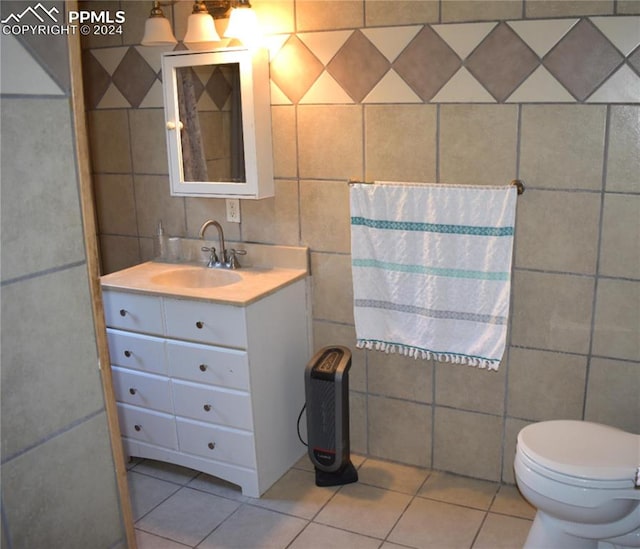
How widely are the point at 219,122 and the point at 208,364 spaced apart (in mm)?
978

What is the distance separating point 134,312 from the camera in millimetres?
2576

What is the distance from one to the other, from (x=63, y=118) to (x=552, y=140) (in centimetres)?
172

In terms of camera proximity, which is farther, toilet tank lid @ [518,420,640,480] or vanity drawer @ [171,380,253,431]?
vanity drawer @ [171,380,253,431]

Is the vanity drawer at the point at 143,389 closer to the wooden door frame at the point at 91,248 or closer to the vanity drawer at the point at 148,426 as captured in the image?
the vanity drawer at the point at 148,426

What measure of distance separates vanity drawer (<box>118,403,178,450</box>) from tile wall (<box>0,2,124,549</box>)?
5.51ft

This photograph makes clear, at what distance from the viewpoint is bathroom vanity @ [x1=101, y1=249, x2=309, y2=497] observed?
2.43 m

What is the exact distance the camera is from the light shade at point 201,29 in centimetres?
250

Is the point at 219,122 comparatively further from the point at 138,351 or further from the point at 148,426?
the point at 148,426

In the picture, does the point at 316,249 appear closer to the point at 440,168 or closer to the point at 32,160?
the point at 440,168

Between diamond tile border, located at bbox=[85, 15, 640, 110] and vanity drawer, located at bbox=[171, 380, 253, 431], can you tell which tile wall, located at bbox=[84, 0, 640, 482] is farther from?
vanity drawer, located at bbox=[171, 380, 253, 431]

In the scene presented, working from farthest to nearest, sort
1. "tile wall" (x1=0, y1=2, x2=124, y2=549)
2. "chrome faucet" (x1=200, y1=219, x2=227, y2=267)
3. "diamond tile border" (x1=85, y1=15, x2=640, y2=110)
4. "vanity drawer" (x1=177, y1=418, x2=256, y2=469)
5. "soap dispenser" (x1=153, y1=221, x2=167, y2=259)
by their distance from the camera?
"soap dispenser" (x1=153, y1=221, x2=167, y2=259) → "chrome faucet" (x1=200, y1=219, x2=227, y2=267) → "vanity drawer" (x1=177, y1=418, x2=256, y2=469) → "diamond tile border" (x1=85, y1=15, x2=640, y2=110) → "tile wall" (x1=0, y1=2, x2=124, y2=549)

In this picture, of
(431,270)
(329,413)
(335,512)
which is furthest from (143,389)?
(431,270)

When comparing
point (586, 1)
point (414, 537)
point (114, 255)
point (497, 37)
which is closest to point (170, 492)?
point (414, 537)

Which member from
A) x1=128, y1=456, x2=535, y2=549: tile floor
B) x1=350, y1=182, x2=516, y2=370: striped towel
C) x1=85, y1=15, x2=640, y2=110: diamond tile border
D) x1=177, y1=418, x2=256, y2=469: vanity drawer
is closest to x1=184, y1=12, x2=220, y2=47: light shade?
x1=85, y1=15, x2=640, y2=110: diamond tile border
